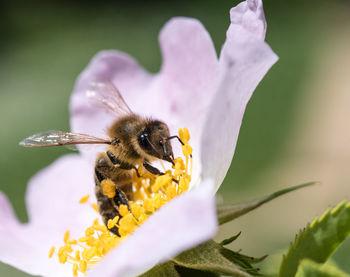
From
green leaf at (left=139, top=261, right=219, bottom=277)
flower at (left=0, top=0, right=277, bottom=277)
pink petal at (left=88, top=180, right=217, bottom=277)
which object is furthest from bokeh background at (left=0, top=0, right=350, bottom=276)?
pink petal at (left=88, top=180, right=217, bottom=277)

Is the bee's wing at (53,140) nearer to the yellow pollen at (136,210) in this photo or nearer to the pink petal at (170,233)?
the yellow pollen at (136,210)

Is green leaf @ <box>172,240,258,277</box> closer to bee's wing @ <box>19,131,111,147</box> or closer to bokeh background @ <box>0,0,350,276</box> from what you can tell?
bee's wing @ <box>19,131,111,147</box>

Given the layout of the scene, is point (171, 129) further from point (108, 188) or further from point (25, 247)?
point (25, 247)

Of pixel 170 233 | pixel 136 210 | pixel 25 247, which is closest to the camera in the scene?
pixel 170 233

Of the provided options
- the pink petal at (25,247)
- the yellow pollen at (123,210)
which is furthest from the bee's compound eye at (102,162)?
the pink petal at (25,247)

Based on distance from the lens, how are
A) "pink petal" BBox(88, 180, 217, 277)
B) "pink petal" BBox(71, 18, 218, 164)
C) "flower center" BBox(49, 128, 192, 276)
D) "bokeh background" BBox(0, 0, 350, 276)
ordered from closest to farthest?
"pink petal" BBox(88, 180, 217, 277), "flower center" BBox(49, 128, 192, 276), "pink petal" BBox(71, 18, 218, 164), "bokeh background" BBox(0, 0, 350, 276)

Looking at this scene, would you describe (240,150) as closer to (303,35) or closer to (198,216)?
(303,35)

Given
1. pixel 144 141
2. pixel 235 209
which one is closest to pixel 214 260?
pixel 235 209
